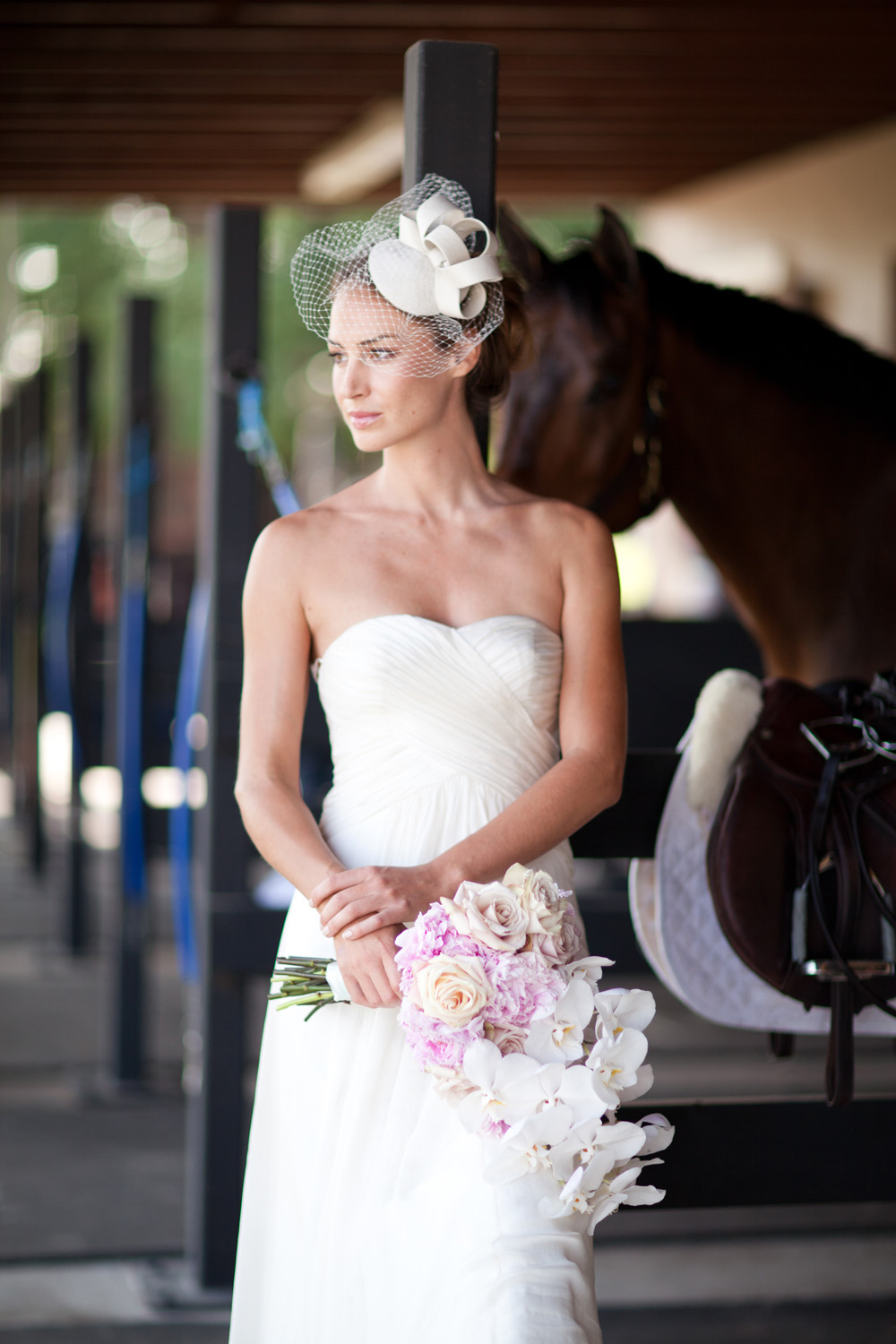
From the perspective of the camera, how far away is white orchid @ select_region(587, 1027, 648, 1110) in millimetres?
1649

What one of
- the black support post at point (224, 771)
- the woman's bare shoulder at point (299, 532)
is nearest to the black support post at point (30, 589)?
the black support post at point (224, 771)

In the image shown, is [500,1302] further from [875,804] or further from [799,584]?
[799,584]

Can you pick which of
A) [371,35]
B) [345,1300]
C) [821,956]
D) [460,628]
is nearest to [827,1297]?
[821,956]

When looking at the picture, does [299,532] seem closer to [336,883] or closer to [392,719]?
[392,719]

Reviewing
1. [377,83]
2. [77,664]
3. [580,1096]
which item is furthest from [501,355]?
[377,83]

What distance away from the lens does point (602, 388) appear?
2.96 m

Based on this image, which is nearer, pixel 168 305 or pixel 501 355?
pixel 501 355

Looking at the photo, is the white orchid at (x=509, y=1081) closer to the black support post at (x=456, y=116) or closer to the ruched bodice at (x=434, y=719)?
the ruched bodice at (x=434, y=719)

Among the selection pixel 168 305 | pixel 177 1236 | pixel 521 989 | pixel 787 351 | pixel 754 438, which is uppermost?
pixel 168 305

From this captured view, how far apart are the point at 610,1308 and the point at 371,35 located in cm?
427

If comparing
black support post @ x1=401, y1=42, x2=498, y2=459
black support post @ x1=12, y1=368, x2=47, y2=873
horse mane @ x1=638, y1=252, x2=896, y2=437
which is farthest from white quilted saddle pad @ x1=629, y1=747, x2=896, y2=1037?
black support post @ x1=12, y1=368, x2=47, y2=873

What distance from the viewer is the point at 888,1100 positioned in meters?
2.32

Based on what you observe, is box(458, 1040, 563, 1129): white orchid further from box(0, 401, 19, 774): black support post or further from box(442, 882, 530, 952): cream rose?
box(0, 401, 19, 774): black support post

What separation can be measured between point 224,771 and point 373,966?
4.53ft
